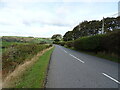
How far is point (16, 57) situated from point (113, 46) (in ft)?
33.2

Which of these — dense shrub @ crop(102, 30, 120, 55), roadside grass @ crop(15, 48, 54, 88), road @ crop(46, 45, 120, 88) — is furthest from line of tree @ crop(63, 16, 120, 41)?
roadside grass @ crop(15, 48, 54, 88)

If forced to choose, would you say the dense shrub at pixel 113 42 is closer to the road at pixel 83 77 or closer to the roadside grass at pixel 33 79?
the road at pixel 83 77

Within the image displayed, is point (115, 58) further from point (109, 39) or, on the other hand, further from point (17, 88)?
point (17, 88)

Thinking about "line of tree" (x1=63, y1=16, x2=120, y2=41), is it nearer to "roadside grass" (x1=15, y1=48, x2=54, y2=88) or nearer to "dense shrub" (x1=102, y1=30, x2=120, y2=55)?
"dense shrub" (x1=102, y1=30, x2=120, y2=55)

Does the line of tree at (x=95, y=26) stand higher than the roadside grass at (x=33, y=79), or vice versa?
the line of tree at (x=95, y=26)

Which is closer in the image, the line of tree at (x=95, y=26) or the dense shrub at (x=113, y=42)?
the dense shrub at (x=113, y=42)

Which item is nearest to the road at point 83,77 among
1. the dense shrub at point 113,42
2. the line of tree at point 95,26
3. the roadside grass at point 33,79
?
the roadside grass at point 33,79

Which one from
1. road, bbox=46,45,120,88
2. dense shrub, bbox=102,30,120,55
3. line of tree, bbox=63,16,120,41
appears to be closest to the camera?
road, bbox=46,45,120,88

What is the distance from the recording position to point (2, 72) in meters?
10.3

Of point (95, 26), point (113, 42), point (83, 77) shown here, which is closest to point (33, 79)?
point (83, 77)

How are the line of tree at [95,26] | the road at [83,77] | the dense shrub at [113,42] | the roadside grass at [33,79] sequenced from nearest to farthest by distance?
the roadside grass at [33,79]
the road at [83,77]
the dense shrub at [113,42]
the line of tree at [95,26]

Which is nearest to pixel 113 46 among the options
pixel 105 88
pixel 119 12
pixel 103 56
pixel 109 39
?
pixel 109 39

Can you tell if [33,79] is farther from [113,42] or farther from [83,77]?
[113,42]

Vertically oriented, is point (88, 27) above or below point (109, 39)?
above
